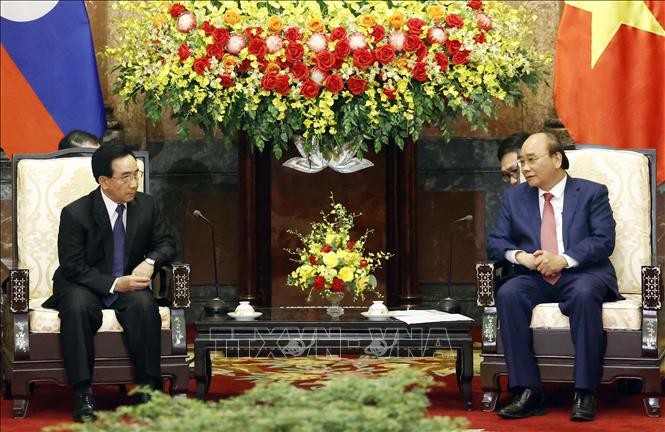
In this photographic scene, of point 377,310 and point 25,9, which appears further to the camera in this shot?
point 25,9

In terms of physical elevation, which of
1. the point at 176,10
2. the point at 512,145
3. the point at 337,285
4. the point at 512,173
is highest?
the point at 176,10

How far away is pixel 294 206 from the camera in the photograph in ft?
25.4

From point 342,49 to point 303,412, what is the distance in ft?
13.1

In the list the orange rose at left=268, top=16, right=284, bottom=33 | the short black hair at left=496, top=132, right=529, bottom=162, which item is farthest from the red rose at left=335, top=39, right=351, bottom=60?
the short black hair at left=496, top=132, right=529, bottom=162

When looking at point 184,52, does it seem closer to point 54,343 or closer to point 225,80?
point 225,80

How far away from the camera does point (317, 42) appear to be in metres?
6.61

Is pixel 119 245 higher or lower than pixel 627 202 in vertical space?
lower

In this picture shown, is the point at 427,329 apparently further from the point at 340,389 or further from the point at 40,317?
the point at 340,389

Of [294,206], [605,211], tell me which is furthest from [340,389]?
[294,206]

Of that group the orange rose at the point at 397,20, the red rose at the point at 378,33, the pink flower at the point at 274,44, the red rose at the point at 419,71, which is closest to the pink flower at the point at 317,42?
the pink flower at the point at 274,44

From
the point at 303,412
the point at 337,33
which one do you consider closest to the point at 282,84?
the point at 337,33

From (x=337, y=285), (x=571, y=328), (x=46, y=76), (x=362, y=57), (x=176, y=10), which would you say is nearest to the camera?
(x=571, y=328)

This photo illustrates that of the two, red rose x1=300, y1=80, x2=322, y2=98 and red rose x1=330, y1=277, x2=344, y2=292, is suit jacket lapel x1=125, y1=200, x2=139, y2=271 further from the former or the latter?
red rose x1=300, y1=80, x2=322, y2=98

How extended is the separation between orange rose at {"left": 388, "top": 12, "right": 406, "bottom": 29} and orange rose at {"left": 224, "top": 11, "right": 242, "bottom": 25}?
787 mm
